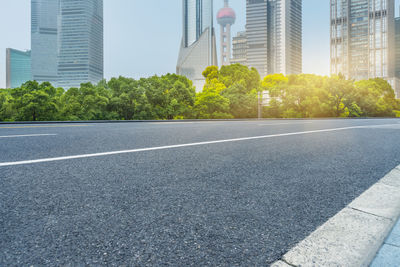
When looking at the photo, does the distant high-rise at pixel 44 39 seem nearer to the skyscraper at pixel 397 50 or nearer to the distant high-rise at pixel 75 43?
the distant high-rise at pixel 75 43

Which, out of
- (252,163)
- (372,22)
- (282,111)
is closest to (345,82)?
(282,111)

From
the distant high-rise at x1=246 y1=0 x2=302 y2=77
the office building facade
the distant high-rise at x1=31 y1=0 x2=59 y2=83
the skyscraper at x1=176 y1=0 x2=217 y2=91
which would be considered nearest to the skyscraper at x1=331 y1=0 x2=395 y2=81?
the distant high-rise at x1=246 y1=0 x2=302 y2=77

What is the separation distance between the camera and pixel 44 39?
603 feet

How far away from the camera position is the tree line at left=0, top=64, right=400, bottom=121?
22.2 metres

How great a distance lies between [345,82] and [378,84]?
91.6ft

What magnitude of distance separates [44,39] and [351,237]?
227117 millimetres

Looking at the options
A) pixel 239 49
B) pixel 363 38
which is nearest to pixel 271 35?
pixel 239 49

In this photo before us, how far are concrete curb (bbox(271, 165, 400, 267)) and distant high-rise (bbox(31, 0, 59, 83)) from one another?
675 ft

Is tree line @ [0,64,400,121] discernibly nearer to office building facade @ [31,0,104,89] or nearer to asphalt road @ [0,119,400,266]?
asphalt road @ [0,119,400,266]

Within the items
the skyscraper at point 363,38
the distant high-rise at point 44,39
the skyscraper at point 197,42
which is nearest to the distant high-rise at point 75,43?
the distant high-rise at point 44,39

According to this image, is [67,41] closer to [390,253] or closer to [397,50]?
[390,253]

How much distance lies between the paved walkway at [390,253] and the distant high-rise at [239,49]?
19134 cm

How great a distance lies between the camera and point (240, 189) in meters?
2.10

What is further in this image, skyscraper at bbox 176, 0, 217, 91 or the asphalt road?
skyscraper at bbox 176, 0, 217, 91
